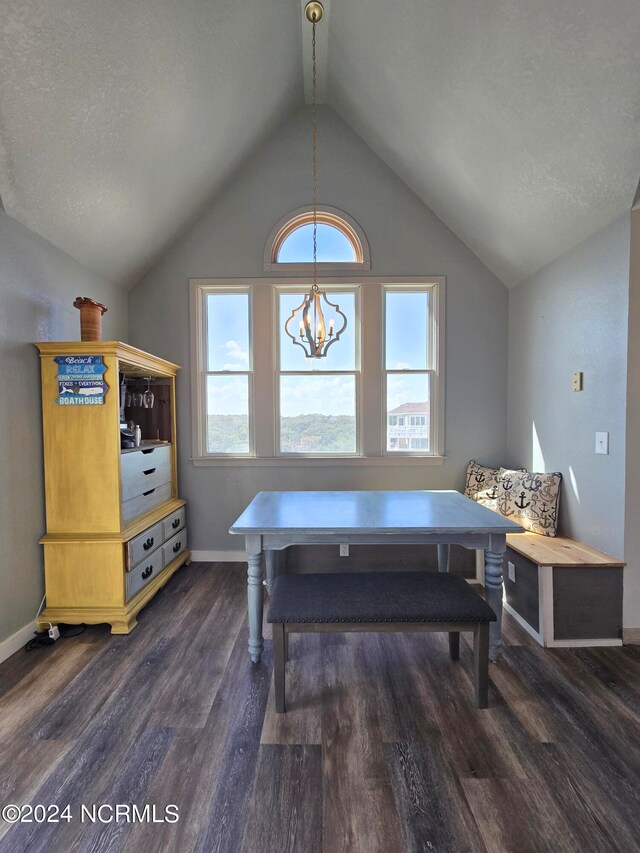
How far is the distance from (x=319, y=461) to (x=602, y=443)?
2.04m

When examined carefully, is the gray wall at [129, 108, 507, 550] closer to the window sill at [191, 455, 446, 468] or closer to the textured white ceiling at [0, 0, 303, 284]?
the window sill at [191, 455, 446, 468]

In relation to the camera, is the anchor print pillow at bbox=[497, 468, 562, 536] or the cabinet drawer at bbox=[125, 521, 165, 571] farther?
the anchor print pillow at bbox=[497, 468, 562, 536]

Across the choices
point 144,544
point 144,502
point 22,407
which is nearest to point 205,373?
A: point 144,502

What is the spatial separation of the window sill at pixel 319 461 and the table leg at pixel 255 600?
1.46 metres

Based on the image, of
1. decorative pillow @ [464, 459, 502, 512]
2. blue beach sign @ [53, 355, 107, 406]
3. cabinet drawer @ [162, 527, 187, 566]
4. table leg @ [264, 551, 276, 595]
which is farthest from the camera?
decorative pillow @ [464, 459, 502, 512]

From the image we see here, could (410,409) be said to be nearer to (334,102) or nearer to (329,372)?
(329,372)

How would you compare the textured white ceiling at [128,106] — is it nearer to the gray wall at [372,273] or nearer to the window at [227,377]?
the gray wall at [372,273]

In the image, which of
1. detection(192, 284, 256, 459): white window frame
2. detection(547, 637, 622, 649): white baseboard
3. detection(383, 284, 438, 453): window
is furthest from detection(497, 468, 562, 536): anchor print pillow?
detection(192, 284, 256, 459): white window frame

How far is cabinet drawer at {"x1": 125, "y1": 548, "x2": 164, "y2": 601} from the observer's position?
2299 mm

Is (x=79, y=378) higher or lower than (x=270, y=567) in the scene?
higher

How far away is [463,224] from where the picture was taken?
3.04m

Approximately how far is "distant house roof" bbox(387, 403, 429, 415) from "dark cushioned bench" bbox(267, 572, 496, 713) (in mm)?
1859

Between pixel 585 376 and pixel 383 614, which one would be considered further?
pixel 585 376

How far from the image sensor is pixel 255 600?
1.92 metres
